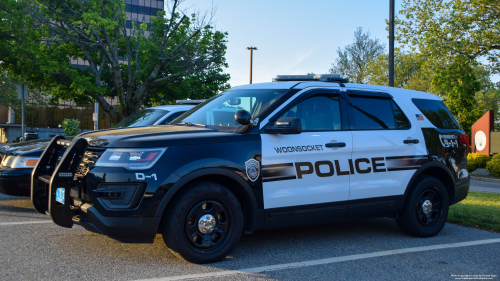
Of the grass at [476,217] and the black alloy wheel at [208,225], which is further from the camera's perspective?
the grass at [476,217]

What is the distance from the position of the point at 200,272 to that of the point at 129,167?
114 cm

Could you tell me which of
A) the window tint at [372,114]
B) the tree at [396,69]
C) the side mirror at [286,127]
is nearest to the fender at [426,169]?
the window tint at [372,114]

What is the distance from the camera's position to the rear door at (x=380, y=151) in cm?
515

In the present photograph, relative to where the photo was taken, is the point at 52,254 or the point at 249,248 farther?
the point at 249,248

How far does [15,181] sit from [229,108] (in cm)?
355

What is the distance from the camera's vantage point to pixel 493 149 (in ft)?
68.9

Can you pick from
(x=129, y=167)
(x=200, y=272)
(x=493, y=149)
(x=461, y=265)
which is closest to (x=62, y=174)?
(x=129, y=167)

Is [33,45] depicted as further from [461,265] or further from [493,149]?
[493,149]

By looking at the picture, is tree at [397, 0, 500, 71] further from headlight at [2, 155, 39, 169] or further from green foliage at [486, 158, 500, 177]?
headlight at [2, 155, 39, 169]

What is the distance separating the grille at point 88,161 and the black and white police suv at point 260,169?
0.5 inches

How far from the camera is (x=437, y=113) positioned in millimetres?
6160

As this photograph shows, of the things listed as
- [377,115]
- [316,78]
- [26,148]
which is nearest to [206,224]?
[316,78]

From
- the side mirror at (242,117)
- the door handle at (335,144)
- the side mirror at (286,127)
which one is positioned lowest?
the door handle at (335,144)

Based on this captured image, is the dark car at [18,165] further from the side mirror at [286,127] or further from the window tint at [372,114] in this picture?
the window tint at [372,114]
